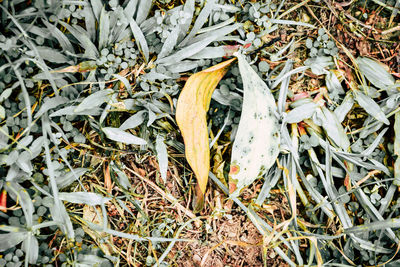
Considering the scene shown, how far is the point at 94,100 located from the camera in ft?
4.05

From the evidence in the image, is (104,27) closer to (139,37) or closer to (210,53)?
(139,37)

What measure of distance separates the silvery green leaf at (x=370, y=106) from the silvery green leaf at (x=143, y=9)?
820 mm

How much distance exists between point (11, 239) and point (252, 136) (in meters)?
0.86

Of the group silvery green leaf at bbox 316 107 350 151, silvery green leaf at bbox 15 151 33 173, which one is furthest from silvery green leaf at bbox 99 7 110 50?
silvery green leaf at bbox 316 107 350 151

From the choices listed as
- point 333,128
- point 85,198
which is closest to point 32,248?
point 85,198

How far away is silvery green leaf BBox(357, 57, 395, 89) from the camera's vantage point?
4.53ft

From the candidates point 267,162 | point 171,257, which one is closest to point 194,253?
point 171,257

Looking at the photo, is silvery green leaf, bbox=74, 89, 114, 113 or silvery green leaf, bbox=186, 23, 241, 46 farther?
silvery green leaf, bbox=186, 23, 241, 46

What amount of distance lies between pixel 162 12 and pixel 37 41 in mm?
441

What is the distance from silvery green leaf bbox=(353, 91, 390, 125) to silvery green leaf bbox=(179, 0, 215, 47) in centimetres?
62

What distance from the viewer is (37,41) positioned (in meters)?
1.23

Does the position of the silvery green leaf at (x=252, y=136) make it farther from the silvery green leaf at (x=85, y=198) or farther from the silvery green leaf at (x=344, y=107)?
the silvery green leaf at (x=85, y=198)

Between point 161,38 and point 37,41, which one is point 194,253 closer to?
point 161,38

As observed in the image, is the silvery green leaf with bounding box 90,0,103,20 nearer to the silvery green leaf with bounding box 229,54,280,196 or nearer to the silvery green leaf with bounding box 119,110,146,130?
the silvery green leaf with bounding box 119,110,146,130
